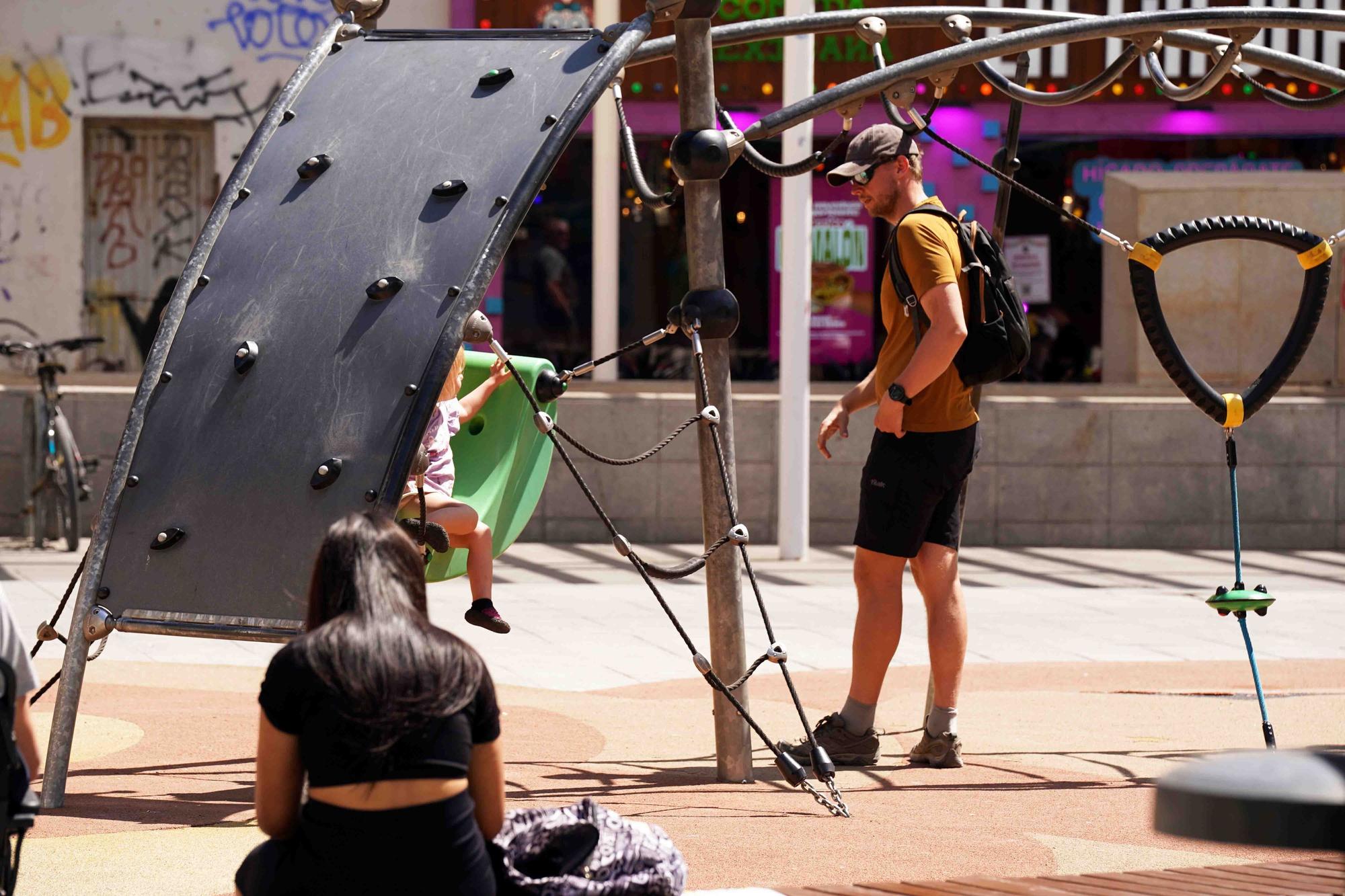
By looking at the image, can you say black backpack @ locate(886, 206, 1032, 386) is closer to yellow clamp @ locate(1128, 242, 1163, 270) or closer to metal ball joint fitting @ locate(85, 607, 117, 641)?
yellow clamp @ locate(1128, 242, 1163, 270)

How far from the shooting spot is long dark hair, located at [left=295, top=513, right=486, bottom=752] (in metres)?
3.08

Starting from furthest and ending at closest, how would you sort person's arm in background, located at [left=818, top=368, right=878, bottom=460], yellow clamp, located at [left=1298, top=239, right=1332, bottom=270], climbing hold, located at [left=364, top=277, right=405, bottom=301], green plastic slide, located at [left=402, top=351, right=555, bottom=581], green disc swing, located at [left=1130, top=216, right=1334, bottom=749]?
green plastic slide, located at [left=402, top=351, right=555, bottom=581]
yellow clamp, located at [left=1298, top=239, right=1332, bottom=270]
person's arm in background, located at [left=818, top=368, right=878, bottom=460]
green disc swing, located at [left=1130, top=216, right=1334, bottom=749]
climbing hold, located at [left=364, top=277, right=405, bottom=301]

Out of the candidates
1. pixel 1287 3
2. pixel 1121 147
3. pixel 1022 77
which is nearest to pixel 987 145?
pixel 1121 147

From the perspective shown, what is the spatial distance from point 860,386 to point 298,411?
1.98m

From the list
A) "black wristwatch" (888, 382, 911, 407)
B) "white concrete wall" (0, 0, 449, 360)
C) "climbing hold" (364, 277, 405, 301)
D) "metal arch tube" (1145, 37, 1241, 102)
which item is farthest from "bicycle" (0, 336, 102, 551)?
"metal arch tube" (1145, 37, 1241, 102)

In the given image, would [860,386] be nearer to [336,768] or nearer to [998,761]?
[998,761]

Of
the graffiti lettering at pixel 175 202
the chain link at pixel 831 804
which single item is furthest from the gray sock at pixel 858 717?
the graffiti lettering at pixel 175 202

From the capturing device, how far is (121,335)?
14.4m

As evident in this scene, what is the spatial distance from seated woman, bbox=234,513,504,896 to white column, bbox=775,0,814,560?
9080mm

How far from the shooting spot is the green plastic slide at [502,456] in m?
6.98

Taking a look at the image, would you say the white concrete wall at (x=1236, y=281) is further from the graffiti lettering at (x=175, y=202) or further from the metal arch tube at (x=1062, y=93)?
the metal arch tube at (x=1062, y=93)

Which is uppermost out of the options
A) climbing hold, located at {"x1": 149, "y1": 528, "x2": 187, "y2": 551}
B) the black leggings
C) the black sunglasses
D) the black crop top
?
the black sunglasses

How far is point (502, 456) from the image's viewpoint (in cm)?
721

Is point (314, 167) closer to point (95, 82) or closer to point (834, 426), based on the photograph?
point (834, 426)
